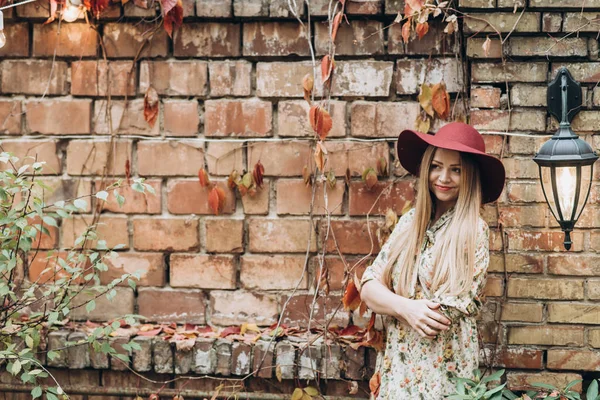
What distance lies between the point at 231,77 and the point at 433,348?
1.37m

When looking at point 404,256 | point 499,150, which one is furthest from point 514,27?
point 404,256

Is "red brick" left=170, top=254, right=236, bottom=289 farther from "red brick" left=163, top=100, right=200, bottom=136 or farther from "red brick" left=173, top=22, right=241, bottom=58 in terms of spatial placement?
"red brick" left=173, top=22, right=241, bottom=58

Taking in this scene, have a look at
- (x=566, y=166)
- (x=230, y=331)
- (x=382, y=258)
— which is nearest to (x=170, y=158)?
(x=230, y=331)

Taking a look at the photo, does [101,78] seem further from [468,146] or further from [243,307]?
[468,146]

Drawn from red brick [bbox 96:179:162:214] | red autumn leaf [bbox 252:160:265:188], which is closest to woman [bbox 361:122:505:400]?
red autumn leaf [bbox 252:160:265:188]

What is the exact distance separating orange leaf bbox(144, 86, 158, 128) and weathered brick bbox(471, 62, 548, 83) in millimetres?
1309

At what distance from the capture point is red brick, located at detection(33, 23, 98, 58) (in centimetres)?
319

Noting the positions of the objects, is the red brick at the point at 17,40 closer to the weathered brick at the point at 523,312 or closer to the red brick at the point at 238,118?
the red brick at the point at 238,118

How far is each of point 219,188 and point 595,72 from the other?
1547 millimetres

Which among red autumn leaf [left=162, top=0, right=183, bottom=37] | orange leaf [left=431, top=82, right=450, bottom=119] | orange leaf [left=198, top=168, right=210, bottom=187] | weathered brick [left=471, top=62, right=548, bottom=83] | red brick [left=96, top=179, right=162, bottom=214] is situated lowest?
red brick [left=96, top=179, right=162, bottom=214]

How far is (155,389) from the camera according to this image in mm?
3105

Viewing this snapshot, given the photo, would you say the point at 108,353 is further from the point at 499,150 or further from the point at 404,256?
the point at 499,150

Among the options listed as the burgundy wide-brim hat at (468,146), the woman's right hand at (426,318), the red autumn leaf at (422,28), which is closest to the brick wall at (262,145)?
the red autumn leaf at (422,28)

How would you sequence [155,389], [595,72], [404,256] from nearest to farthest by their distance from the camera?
[404,256], [595,72], [155,389]
